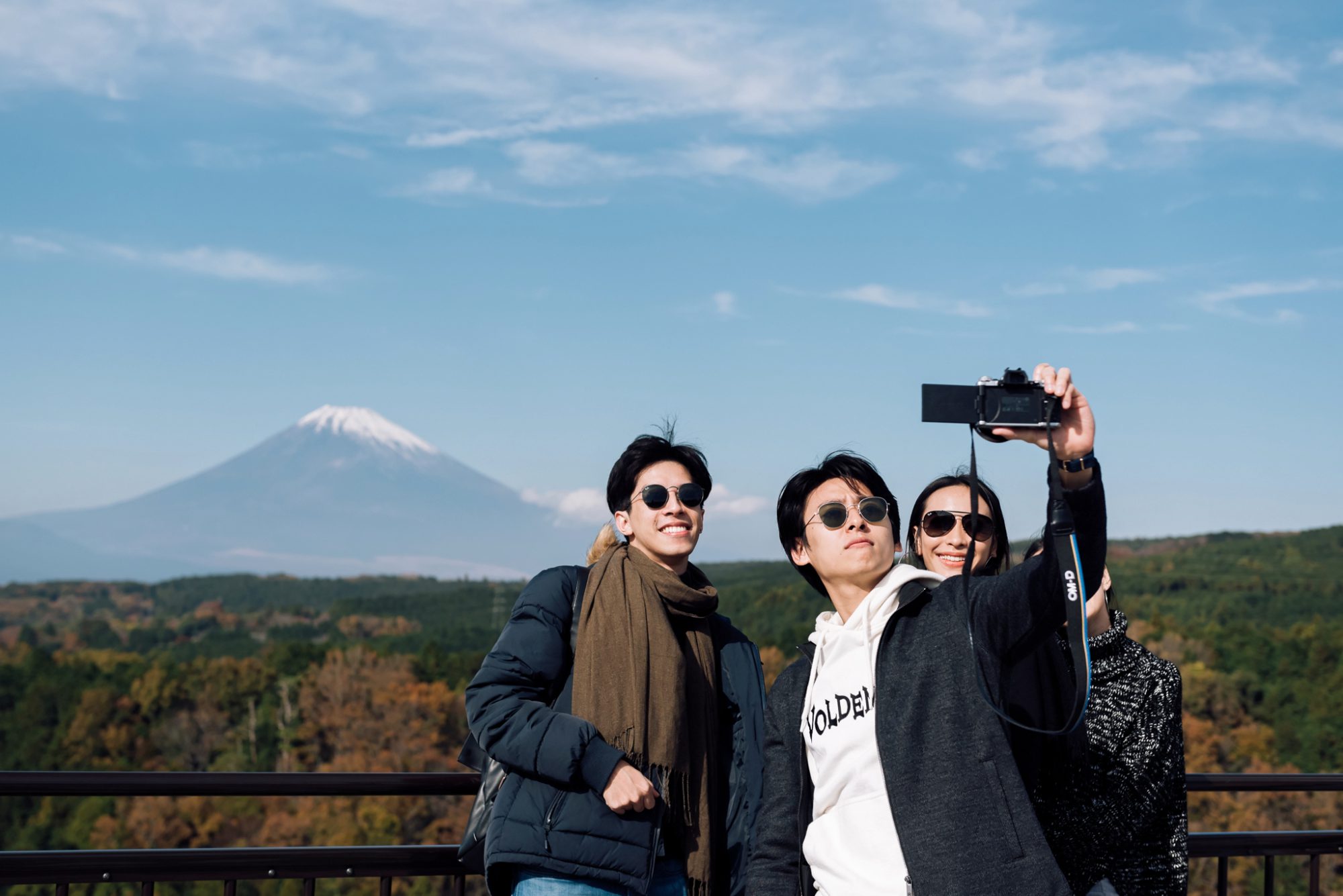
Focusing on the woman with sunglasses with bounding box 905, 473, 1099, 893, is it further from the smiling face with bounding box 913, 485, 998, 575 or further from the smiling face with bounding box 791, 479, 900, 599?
the smiling face with bounding box 791, 479, 900, 599

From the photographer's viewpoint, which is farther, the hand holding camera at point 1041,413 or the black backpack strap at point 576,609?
the black backpack strap at point 576,609

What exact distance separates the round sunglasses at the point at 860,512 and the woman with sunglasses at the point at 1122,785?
29 cm

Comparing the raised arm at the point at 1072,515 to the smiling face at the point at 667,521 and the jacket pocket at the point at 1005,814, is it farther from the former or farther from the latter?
the smiling face at the point at 667,521

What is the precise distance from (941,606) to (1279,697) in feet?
149

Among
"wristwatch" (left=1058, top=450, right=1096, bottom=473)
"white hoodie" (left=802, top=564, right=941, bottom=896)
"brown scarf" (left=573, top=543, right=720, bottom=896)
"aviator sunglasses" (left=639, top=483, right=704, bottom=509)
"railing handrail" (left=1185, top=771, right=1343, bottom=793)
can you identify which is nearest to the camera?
"wristwatch" (left=1058, top=450, right=1096, bottom=473)

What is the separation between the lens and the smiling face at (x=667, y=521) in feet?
9.28

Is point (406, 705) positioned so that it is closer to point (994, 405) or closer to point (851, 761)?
point (851, 761)

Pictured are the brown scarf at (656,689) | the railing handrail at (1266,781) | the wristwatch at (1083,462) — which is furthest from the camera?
the railing handrail at (1266,781)

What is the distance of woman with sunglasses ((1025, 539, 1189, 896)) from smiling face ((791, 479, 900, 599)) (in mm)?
282

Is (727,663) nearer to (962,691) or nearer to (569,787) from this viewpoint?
(569,787)

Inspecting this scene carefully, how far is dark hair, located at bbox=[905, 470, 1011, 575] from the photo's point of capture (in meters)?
2.71

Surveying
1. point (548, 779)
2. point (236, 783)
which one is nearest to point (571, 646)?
point (548, 779)

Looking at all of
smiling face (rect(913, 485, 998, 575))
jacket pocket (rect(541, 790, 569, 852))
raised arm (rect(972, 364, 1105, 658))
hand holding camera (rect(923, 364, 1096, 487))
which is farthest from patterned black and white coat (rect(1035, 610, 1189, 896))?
jacket pocket (rect(541, 790, 569, 852))

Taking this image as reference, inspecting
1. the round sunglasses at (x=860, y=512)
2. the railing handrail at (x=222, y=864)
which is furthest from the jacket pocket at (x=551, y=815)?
the round sunglasses at (x=860, y=512)
